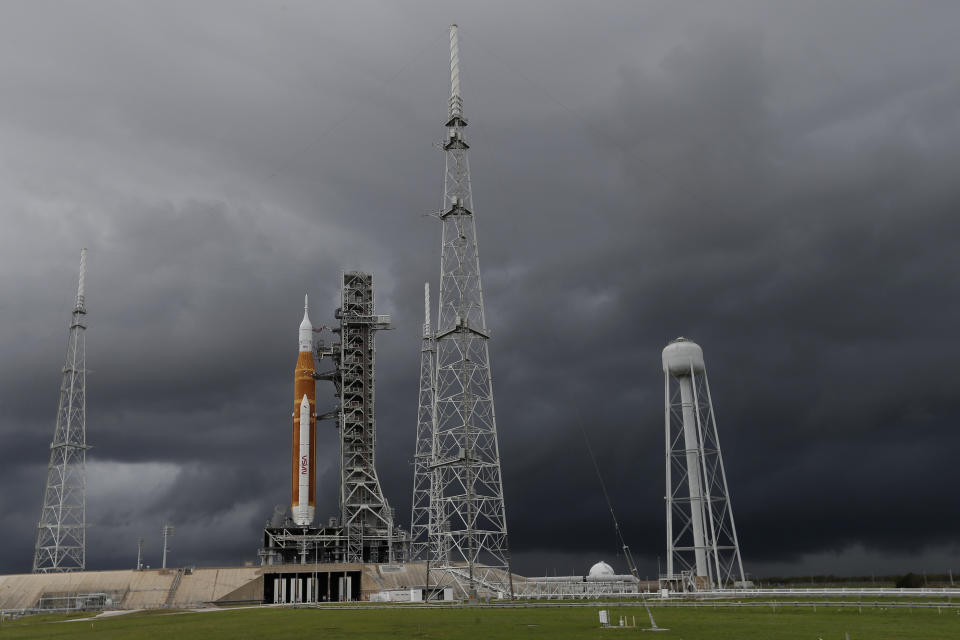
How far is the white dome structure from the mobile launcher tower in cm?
3196

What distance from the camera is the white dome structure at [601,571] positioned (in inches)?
3387

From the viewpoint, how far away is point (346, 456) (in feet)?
377

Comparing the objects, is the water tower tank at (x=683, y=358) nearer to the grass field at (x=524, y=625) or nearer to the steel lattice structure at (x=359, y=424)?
the grass field at (x=524, y=625)

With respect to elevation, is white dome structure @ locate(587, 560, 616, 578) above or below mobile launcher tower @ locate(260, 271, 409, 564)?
below

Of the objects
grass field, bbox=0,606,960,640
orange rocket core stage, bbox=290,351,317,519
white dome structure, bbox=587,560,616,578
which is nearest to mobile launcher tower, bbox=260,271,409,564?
orange rocket core stage, bbox=290,351,317,519

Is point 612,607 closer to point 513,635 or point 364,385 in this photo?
point 513,635

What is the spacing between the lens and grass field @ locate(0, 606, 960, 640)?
37.8 metres

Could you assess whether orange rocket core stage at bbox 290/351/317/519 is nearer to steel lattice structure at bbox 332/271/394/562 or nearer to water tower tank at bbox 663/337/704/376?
steel lattice structure at bbox 332/271/394/562

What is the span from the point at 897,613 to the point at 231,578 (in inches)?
2725

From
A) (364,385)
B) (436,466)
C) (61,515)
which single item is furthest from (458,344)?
(61,515)

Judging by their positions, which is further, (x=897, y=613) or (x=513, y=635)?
(x=897, y=613)

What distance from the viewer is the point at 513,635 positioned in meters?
39.0

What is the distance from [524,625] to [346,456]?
2880 inches

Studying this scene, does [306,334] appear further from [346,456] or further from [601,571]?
[601,571]
